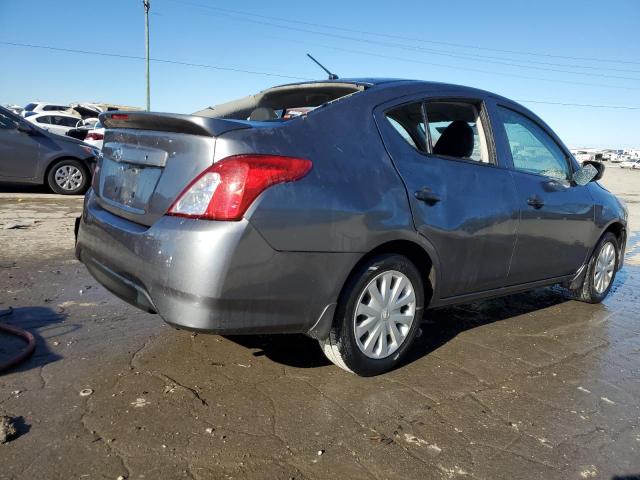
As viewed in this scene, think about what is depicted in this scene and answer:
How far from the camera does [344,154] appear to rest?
2.78m

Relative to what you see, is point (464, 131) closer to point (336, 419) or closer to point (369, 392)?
point (369, 392)

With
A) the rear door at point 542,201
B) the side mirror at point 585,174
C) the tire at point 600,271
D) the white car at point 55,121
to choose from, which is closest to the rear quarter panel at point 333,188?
the rear door at point 542,201

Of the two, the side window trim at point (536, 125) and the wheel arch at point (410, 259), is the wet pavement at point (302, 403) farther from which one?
the side window trim at point (536, 125)

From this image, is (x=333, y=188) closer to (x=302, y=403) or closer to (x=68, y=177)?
(x=302, y=403)

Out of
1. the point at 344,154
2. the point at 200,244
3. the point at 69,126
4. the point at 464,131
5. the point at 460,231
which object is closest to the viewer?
the point at 200,244

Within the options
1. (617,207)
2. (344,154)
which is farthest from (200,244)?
(617,207)

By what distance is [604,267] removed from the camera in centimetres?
491

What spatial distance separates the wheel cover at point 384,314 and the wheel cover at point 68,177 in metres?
8.45

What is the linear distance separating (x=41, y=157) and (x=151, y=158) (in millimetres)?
7767

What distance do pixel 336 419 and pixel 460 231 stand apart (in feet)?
4.57

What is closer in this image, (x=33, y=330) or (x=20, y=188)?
(x=33, y=330)

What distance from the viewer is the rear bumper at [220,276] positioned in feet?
7.83

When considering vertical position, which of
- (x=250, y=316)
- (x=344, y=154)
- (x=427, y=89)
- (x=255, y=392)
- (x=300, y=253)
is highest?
(x=427, y=89)

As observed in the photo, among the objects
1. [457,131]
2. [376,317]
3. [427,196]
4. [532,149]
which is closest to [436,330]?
[376,317]
